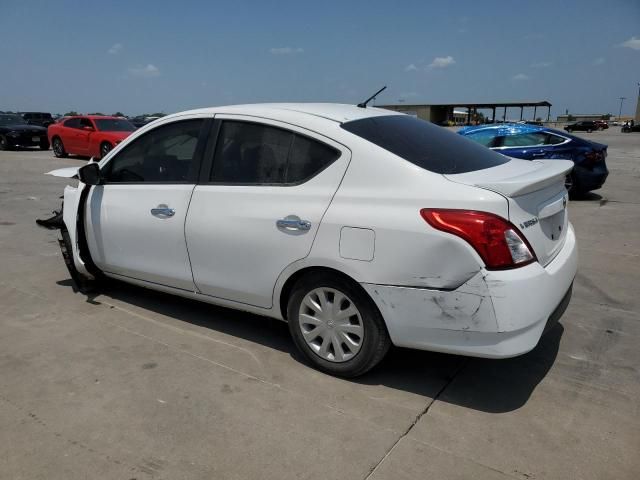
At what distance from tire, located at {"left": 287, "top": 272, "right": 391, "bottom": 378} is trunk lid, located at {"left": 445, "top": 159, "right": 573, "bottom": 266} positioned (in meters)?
0.85

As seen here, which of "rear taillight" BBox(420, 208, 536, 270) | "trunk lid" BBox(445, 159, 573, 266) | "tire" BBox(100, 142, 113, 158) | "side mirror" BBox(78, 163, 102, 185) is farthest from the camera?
"tire" BBox(100, 142, 113, 158)

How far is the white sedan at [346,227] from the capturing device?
2664mm

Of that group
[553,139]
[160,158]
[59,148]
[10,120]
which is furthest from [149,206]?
[10,120]

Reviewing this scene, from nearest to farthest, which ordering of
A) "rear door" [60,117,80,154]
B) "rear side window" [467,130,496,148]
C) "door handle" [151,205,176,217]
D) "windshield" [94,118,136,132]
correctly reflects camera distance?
"door handle" [151,205,176,217] < "rear side window" [467,130,496,148] < "windshield" [94,118,136,132] < "rear door" [60,117,80,154]

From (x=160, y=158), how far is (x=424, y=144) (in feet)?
6.34

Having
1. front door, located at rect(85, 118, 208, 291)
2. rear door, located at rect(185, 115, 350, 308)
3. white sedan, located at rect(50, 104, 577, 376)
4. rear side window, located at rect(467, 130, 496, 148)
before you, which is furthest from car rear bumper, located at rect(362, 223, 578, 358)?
rear side window, located at rect(467, 130, 496, 148)

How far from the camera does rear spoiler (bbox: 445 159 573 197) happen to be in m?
2.72

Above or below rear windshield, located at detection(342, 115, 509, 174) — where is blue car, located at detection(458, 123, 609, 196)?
below

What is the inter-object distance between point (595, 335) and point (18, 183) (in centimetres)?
1220

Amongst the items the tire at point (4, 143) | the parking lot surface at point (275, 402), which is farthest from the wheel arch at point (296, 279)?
the tire at point (4, 143)

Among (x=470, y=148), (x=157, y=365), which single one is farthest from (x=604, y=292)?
(x=157, y=365)

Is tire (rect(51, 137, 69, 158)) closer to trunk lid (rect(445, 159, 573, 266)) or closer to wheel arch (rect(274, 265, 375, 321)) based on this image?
wheel arch (rect(274, 265, 375, 321))

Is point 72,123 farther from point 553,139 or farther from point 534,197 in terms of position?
point 534,197

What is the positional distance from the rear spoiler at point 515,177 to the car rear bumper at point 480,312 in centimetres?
41
